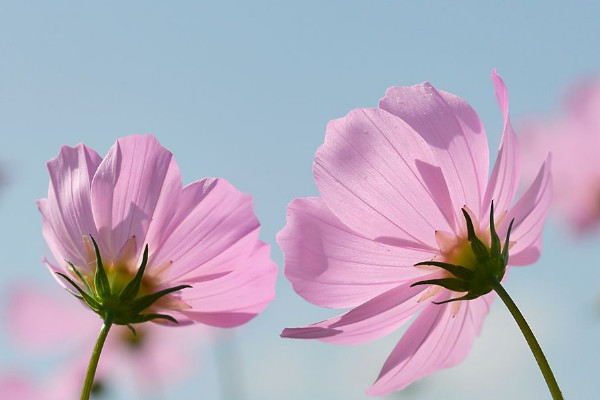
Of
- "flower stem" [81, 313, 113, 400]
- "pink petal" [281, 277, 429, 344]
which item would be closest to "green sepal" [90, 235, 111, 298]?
"flower stem" [81, 313, 113, 400]

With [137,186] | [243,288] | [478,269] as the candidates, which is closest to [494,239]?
[478,269]

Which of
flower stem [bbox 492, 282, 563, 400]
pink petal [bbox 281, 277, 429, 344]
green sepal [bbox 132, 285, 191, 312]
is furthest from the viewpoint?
green sepal [bbox 132, 285, 191, 312]

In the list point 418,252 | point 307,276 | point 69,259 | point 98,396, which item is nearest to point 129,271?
point 69,259

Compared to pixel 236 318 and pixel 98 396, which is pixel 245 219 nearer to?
pixel 236 318

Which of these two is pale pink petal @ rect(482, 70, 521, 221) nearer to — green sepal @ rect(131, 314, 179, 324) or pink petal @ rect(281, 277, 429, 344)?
pink petal @ rect(281, 277, 429, 344)

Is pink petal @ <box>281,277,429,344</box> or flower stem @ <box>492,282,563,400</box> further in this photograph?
pink petal @ <box>281,277,429,344</box>

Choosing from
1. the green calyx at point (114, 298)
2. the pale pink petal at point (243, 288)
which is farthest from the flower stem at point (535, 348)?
the green calyx at point (114, 298)

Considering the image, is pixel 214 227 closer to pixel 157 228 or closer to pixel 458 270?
pixel 157 228
